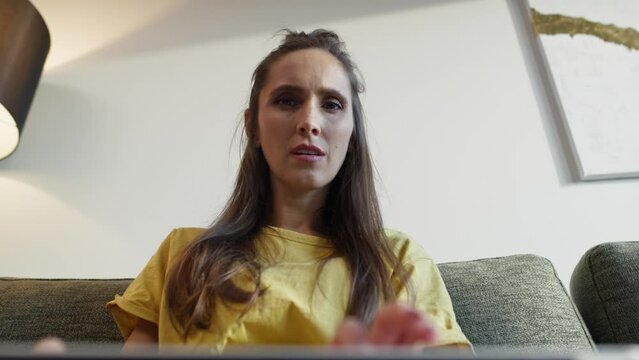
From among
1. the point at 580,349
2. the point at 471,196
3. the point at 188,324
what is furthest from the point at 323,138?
the point at 471,196

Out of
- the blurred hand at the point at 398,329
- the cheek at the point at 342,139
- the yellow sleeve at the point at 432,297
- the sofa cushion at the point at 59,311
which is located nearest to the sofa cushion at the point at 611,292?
the yellow sleeve at the point at 432,297

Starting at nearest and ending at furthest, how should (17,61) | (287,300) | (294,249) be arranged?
(287,300) → (294,249) → (17,61)

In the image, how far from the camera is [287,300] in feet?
1.85

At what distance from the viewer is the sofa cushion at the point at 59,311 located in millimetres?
679

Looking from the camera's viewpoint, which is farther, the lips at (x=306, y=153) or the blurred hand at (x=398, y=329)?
the lips at (x=306, y=153)

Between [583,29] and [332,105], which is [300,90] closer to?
[332,105]

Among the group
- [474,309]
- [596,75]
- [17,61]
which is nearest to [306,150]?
[474,309]

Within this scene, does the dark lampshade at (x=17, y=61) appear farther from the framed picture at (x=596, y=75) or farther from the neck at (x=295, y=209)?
the framed picture at (x=596, y=75)

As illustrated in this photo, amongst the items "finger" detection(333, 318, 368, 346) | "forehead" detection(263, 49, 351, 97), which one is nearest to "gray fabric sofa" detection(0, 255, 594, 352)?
"forehead" detection(263, 49, 351, 97)

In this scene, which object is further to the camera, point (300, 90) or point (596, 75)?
point (596, 75)

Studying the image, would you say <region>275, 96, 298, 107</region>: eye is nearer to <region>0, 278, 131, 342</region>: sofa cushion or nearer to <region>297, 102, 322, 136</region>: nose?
<region>297, 102, 322, 136</region>: nose

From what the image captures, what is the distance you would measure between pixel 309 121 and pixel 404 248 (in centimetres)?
23

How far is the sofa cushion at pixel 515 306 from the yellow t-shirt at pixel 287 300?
0.09 meters

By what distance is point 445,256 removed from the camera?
1.08m
